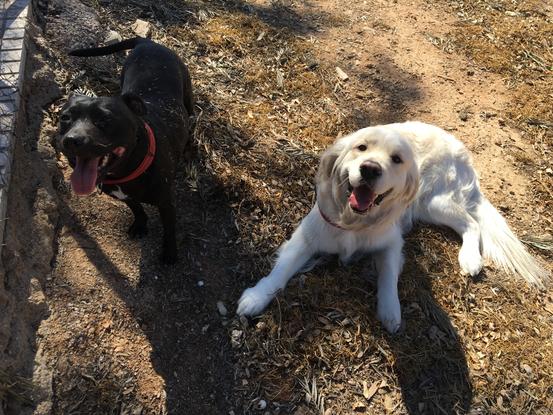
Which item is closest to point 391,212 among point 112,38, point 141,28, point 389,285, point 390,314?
point 389,285

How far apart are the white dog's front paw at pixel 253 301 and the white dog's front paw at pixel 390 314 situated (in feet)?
2.74

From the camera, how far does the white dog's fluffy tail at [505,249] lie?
13.0 feet

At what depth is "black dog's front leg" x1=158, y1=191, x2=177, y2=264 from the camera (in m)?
3.26

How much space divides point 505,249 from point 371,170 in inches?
73.9

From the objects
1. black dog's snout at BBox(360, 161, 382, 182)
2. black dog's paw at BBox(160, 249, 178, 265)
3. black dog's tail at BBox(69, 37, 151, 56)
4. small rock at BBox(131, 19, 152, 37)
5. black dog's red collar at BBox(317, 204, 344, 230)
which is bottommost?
black dog's paw at BBox(160, 249, 178, 265)

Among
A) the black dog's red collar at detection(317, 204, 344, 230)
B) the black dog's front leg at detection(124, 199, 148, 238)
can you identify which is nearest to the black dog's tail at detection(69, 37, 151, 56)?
the black dog's front leg at detection(124, 199, 148, 238)

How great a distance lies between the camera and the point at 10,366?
107 inches

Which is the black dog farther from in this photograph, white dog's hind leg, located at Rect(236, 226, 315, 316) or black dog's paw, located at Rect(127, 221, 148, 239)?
white dog's hind leg, located at Rect(236, 226, 315, 316)

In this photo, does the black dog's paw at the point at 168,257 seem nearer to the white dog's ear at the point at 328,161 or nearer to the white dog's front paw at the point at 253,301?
the white dog's front paw at the point at 253,301

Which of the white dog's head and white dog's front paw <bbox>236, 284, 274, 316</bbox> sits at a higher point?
the white dog's head

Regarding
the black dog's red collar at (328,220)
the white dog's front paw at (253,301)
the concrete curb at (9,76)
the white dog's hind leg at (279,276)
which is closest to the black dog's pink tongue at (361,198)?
the black dog's red collar at (328,220)

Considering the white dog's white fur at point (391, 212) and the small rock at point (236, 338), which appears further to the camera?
the small rock at point (236, 338)

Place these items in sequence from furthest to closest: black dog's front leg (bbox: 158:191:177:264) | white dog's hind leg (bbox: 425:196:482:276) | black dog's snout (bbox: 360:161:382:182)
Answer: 1. white dog's hind leg (bbox: 425:196:482:276)
2. black dog's front leg (bbox: 158:191:177:264)
3. black dog's snout (bbox: 360:161:382:182)

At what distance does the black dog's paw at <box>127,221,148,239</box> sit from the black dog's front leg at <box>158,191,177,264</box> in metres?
0.27
